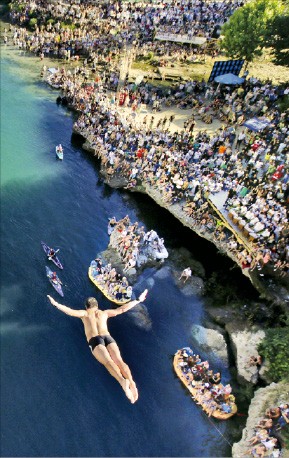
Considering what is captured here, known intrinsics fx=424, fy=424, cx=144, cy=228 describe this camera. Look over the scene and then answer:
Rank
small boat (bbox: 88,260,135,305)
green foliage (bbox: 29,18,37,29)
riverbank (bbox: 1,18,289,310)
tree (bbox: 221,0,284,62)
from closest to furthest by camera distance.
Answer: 1. small boat (bbox: 88,260,135,305)
2. riverbank (bbox: 1,18,289,310)
3. tree (bbox: 221,0,284,62)
4. green foliage (bbox: 29,18,37,29)

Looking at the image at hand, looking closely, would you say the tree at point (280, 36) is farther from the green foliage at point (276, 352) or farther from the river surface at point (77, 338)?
the green foliage at point (276, 352)

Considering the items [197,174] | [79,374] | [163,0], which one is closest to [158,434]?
[79,374]

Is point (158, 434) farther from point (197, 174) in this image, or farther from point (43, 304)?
point (197, 174)

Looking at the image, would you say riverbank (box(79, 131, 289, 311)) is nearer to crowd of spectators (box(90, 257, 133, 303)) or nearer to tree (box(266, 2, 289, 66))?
crowd of spectators (box(90, 257, 133, 303))

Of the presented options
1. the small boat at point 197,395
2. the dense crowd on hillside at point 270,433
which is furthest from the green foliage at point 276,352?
the small boat at point 197,395

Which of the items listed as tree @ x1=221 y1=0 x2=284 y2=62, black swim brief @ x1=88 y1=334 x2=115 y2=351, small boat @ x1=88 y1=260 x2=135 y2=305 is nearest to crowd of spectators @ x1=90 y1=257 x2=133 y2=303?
small boat @ x1=88 y1=260 x2=135 y2=305

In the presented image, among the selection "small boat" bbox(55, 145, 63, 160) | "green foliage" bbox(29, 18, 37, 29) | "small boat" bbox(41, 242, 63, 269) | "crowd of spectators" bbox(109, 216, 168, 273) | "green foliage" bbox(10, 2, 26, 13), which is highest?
"green foliage" bbox(10, 2, 26, 13)
